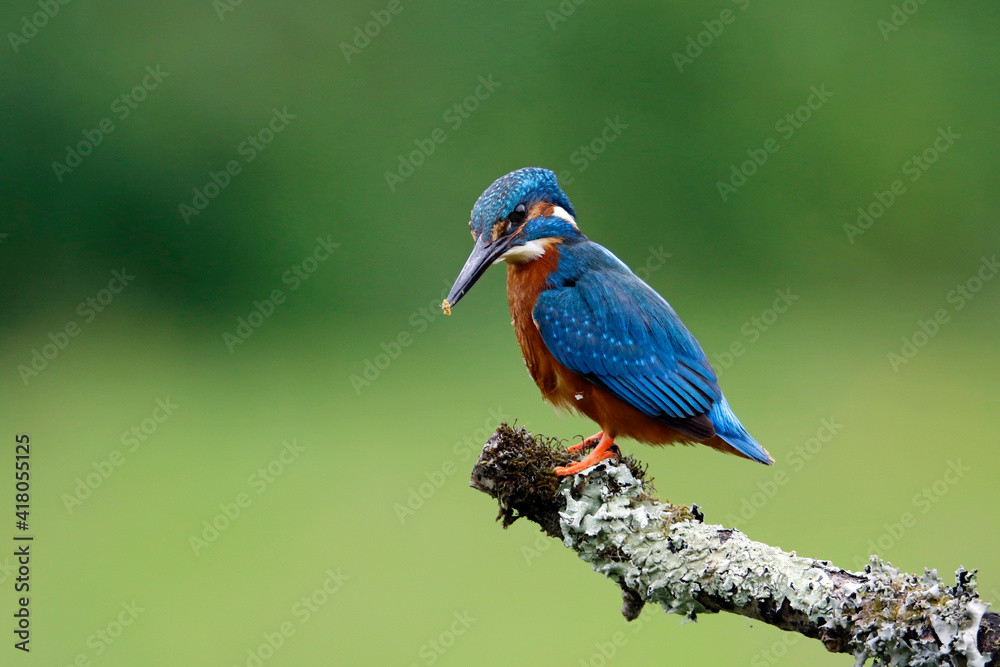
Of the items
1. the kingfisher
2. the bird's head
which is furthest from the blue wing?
the bird's head

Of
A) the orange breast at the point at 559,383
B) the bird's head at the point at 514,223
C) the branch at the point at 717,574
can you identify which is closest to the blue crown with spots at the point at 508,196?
the bird's head at the point at 514,223

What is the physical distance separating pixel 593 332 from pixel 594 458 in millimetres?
267

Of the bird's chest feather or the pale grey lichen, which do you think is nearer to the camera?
the pale grey lichen

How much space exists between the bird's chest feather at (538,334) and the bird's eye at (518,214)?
11 cm

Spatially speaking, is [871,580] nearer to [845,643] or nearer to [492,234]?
[845,643]

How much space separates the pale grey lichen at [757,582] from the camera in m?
1.27

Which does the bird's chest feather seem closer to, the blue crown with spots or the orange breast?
the orange breast

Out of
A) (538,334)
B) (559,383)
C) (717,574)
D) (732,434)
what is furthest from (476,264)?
(717,574)

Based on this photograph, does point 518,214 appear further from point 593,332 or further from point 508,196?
point 593,332

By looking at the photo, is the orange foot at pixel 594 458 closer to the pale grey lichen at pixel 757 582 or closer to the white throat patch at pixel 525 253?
the pale grey lichen at pixel 757 582

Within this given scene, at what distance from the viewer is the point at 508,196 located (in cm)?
189

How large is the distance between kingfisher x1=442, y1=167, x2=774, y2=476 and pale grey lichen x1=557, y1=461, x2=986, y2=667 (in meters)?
→ 0.17

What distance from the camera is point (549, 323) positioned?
1.96 m

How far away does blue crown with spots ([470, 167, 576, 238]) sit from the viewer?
73.8 inches
